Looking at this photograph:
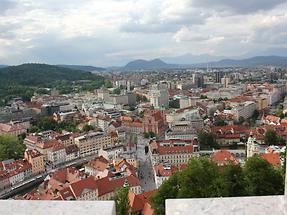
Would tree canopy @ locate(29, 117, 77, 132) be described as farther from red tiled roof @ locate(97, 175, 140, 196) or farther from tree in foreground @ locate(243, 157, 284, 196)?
tree in foreground @ locate(243, 157, 284, 196)

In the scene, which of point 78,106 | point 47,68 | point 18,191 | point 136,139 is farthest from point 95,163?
point 47,68

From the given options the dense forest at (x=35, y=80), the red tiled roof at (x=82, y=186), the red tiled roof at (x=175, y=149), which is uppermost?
the dense forest at (x=35, y=80)

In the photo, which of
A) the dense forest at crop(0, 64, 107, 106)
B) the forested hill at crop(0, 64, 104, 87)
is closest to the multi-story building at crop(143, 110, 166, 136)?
the dense forest at crop(0, 64, 107, 106)

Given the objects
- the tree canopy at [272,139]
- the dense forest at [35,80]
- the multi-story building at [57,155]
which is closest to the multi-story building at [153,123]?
the multi-story building at [57,155]

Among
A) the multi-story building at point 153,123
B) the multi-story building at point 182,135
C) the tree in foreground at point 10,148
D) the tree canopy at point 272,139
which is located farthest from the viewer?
the multi-story building at point 153,123

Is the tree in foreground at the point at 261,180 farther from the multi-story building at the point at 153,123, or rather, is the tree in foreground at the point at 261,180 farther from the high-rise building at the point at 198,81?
the high-rise building at the point at 198,81

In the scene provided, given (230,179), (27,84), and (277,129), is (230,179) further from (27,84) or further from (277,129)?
(27,84)

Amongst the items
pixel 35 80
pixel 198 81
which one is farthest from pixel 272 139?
pixel 35 80
